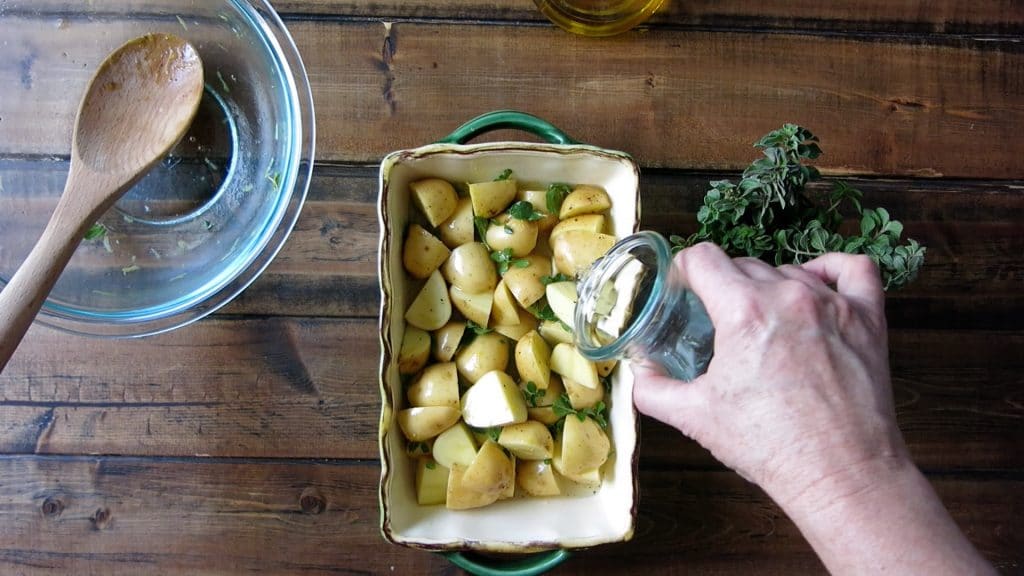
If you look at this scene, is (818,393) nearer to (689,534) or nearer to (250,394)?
(689,534)

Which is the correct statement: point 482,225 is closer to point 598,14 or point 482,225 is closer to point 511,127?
point 511,127

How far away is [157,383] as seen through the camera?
1.09 m

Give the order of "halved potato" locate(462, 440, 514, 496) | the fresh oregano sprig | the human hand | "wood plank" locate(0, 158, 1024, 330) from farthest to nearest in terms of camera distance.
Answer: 1. "wood plank" locate(0, 158, 1024, 330)
2. "halved potato" locate(462, 440, 514, 496)
3. the fresh oregano sprig
4. the human hand

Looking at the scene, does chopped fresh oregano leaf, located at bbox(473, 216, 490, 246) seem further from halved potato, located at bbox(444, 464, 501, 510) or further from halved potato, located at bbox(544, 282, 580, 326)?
halved potato, located at bbox(444, 464, 501, 510)

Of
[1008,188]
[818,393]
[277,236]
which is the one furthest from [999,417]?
[277,236]

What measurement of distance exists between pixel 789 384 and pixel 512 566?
0.45 meters

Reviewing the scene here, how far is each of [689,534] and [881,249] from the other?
0.50 metres

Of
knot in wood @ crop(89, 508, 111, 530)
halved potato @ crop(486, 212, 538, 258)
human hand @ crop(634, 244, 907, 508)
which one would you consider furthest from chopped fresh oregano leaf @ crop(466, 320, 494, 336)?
knot in wood @ crop(89, 508, 111, 530)

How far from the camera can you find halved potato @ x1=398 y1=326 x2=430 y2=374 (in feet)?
3.26

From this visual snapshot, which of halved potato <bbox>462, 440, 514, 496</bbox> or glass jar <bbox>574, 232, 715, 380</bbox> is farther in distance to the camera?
halved potato <bbox>462, 440, 514, 496</bbox>

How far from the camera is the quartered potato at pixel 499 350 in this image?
0.97m

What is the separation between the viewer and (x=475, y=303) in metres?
1.01

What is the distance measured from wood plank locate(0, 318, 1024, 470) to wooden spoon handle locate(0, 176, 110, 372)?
0.69 ft

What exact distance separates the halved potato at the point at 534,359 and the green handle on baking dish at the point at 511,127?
22 centimetres
